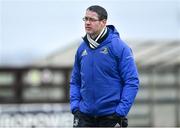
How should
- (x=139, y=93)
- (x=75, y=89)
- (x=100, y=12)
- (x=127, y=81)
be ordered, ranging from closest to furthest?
1. (x=127, y=81)
2. (x=100, y=12)
3. (x=75, y=89)
4. (x=139, y=93)

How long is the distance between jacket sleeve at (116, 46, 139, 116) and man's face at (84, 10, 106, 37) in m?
0.29

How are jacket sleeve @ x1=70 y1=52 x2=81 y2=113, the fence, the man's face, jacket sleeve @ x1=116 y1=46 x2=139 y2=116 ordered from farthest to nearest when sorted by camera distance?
1. the fence
2. jacket sleeve @ x1=70 y1=52 x2=81 y2=113
3. the man's face
4. jacket sleeve @ x1=116 y1=46 x2=139 y2=116

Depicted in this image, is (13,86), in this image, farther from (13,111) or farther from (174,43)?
(13,111)

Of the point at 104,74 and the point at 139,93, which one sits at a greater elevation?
the point at 104,74

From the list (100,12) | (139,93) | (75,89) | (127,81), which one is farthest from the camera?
(139,93)

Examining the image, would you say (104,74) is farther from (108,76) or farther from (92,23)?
(92,23)

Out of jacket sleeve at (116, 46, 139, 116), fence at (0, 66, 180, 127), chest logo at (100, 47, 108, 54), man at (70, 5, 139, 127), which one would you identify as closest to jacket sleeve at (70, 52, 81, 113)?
man at (70, 5, 139, 127)

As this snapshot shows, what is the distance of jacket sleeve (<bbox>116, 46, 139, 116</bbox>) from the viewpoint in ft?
21.3

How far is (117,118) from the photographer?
658 centimetres

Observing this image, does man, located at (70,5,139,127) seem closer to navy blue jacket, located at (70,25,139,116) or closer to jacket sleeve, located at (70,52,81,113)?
navy blue jacket, located at (70,25,139,116)

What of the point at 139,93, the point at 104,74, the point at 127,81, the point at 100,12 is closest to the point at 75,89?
the point at 104,74

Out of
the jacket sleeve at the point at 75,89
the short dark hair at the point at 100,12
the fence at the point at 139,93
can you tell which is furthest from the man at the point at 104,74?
the fence at the point at 139,93

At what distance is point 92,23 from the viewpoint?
21.7ft

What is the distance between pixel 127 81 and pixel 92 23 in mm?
573
